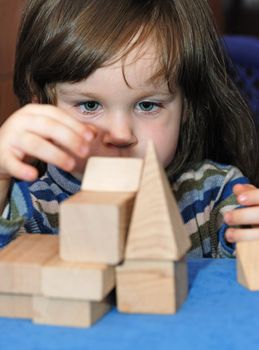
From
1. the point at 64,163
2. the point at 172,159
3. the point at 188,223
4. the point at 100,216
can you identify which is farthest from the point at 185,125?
the point at 100,216

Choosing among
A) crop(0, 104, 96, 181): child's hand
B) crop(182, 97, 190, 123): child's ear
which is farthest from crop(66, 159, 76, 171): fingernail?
crop(182, 97, 190, 123): child's ear

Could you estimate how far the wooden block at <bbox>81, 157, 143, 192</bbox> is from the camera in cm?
62

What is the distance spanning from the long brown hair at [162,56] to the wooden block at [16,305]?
45 centimetres

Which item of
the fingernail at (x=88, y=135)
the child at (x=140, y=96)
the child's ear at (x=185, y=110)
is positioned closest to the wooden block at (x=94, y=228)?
the fingernail at (x=88, y=135)

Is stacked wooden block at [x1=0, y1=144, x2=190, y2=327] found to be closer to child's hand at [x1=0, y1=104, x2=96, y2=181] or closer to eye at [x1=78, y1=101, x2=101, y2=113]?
child's hand at [x1=0, y1=104, x2=96, y2=181]

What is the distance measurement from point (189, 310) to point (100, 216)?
0.12 m

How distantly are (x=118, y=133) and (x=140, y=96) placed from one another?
0.06 m

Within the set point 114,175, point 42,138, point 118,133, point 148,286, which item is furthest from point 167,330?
point 118,133

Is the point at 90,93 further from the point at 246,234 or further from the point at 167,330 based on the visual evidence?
the point at 167,330

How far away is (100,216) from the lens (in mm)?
566

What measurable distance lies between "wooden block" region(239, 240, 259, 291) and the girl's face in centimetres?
34

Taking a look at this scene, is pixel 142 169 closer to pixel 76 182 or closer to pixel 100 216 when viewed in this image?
pixel 100 216

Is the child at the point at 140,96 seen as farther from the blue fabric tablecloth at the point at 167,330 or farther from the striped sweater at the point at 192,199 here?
the blue fabric tablecloth at the point at 167,330

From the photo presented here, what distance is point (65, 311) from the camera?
0.58m
